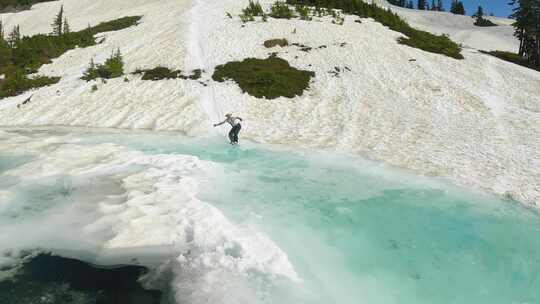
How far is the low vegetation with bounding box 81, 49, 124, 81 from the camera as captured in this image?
2889 centimetres

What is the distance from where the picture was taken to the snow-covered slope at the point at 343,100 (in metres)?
15.2

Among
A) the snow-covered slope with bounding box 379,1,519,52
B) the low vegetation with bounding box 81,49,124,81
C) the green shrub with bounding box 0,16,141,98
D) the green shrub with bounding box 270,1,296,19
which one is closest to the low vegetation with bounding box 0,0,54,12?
the green shrub with bounding box 0,16,141,98

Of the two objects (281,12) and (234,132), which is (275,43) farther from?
(234,132)

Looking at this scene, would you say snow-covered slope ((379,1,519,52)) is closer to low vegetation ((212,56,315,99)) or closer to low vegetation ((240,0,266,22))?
low vegetation ((240,0,266,22))

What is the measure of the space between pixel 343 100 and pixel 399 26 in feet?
79.0

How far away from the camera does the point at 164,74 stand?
28328mm

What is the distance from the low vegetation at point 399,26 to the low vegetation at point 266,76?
1379 cm

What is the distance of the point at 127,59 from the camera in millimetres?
32281

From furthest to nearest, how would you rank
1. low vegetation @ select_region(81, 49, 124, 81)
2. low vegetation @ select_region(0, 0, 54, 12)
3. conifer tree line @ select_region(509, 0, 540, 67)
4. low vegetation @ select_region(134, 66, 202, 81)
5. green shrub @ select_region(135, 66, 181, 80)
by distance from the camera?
low vegetation @ select_region(0, 0, 54, 12) < conifer tree line @ select_region(509, 0, 540, 67) < low vegetation @ select_region(81, 49, 124, 81) < green shrub @ select_region(135, 66, 181, 80) < low vegetation @ select_region(134, 66, 202, 81)

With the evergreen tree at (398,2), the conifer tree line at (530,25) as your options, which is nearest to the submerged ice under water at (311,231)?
the conifer tree line at (530,25)

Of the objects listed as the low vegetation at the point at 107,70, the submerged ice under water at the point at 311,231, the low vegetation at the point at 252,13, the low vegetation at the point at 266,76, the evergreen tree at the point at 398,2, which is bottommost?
the submerged ice under water at the point at 311,231

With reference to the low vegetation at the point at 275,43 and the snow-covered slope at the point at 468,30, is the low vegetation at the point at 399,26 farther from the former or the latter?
the snow-covered slope at the point at 468,30

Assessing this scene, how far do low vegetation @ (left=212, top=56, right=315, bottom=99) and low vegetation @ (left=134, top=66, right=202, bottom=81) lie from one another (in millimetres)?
1504

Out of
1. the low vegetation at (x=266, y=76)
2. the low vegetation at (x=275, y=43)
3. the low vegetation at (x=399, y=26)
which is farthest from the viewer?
the low vegetation at (x=399, y=26)
